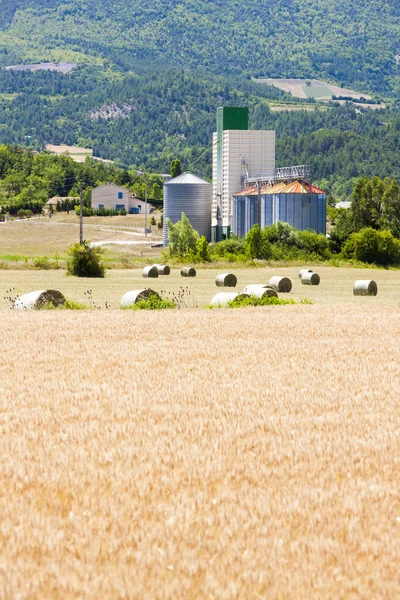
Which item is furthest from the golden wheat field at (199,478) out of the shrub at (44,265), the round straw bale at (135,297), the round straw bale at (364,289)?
the shrub at (44,265)

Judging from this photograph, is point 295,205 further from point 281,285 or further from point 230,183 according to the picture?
point 281,285

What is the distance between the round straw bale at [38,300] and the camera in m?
32.3

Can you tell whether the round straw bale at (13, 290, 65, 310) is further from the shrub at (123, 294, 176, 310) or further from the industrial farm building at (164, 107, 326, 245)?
the industrial farm building at (164, 107, 326, 245)

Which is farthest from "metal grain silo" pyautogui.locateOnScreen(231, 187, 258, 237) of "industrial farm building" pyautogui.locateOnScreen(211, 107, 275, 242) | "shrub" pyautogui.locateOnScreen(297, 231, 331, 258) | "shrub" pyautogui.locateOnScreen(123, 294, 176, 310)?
"shrub" pyautogui.locateOnScreen(123, 294, 176, 310)

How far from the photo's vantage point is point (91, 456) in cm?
940

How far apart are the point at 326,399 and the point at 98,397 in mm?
3129

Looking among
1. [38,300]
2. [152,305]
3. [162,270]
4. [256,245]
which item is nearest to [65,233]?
[256,245]

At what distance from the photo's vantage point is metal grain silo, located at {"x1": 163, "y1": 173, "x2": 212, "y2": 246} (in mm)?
138000

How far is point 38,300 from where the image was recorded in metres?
32.4

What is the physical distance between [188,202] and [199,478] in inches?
5138

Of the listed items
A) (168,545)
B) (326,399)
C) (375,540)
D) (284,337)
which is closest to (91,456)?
(168,545)

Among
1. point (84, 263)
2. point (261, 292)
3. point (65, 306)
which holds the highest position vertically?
point (84, 263)

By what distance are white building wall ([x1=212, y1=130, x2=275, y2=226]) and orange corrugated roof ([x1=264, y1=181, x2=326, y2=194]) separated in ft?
45.1

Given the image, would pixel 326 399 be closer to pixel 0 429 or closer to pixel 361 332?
pixel 0 429
